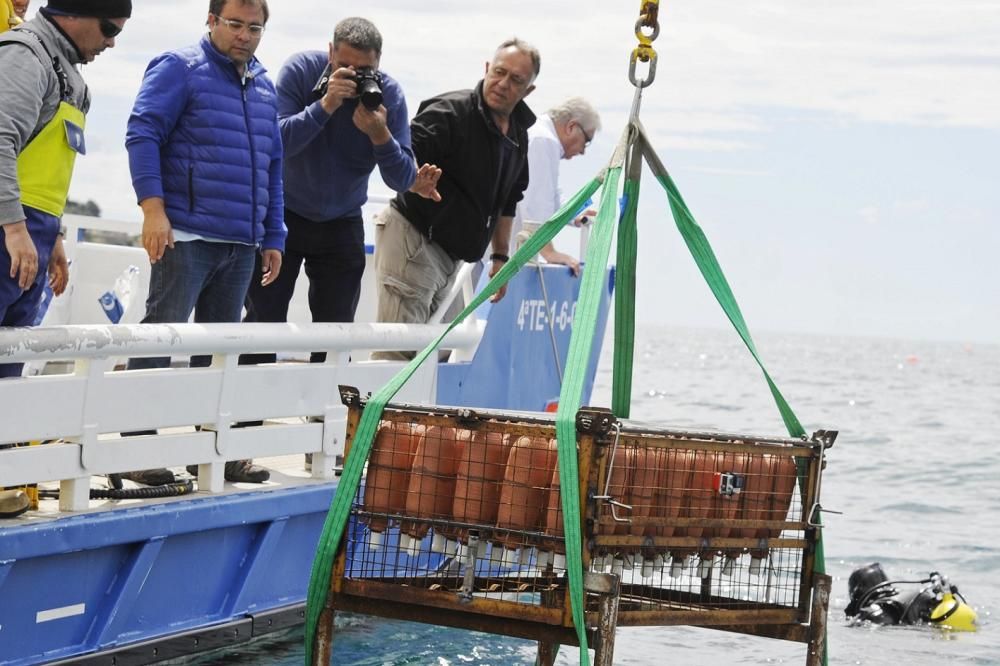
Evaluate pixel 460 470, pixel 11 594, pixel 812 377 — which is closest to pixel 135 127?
pixel 11 594

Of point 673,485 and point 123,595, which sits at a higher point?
point 673,485

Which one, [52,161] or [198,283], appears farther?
[198,283]

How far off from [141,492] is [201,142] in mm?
1366

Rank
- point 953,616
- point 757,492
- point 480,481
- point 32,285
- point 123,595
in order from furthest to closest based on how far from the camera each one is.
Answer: point 953,616 < point 123,595 < point 32,285 < point 757,492 < point 480,481

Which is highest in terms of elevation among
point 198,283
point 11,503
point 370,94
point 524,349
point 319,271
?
point 370,94

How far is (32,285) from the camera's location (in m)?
4.96

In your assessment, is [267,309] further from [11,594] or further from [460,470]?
[460,470]

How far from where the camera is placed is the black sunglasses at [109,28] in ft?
15.9

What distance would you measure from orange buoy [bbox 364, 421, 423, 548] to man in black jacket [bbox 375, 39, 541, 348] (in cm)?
292

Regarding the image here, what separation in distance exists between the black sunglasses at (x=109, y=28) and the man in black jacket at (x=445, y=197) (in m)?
2.53

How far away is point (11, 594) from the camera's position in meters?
4.96

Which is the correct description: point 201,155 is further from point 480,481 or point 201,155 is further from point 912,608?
point 912,608

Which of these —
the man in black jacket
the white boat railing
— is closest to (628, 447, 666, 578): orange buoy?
the white boat railing

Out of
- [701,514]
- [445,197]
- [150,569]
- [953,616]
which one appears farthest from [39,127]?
[953,616]
